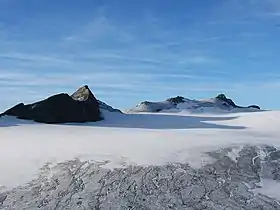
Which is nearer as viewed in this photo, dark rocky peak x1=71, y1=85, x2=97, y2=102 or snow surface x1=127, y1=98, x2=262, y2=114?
dark rocky peak x1=71, y1=85, x2=97, y2=102

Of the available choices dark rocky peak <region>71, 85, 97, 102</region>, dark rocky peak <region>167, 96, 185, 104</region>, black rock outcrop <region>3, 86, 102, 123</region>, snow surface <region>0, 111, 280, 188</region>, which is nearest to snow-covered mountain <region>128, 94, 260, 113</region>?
dark rocky peak <region>167, 96, 185, 104</region>

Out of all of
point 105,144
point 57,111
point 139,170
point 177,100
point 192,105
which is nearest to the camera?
point 139,170

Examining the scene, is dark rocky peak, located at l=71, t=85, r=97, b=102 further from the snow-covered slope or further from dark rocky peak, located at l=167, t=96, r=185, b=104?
dark rocky peak, located at l=167, t=96, r=185, b=104

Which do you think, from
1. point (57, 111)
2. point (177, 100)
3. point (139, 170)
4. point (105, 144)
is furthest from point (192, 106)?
point (139, 170)

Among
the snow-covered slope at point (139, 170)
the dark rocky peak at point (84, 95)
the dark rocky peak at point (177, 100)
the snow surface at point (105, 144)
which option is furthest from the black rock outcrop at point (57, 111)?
the dark rocky peak at point (177, 100)

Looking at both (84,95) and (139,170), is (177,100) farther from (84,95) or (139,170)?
(139,170)

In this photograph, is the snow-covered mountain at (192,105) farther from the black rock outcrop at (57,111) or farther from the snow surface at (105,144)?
the snow surface at (105,144)

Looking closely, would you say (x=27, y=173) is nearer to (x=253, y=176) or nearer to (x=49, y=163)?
(x=49, y=163)

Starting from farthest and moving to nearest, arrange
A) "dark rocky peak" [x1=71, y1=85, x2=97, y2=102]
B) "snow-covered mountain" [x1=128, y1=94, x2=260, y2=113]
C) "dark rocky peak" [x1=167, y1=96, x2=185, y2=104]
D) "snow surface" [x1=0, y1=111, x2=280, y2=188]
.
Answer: "dark rocky peak" [x1=167, y1=96, x2=185, y2=104] → "snow-covered mountain" [x1=128, y1=94, x2=260, y2=113] → "dark rocky peak" [x1=71, y1=85, x2=97, y2=102] → "snow surface" [x1=0, y1=111, x2=280, y2=188]
